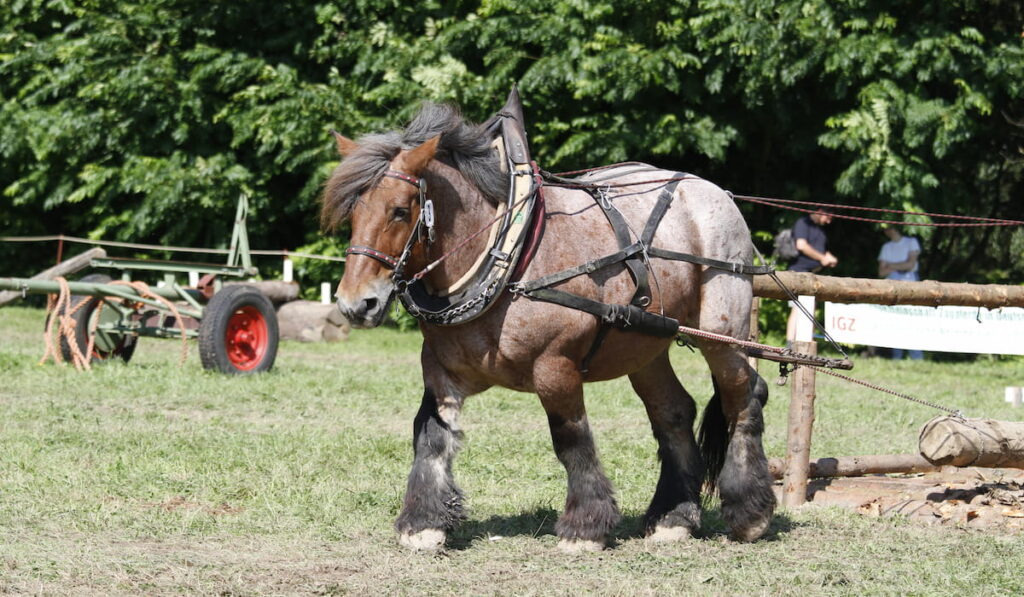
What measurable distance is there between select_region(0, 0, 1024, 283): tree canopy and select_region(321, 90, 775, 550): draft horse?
9360 mm

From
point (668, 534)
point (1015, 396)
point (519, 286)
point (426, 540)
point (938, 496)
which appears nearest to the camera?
point (519, 286)

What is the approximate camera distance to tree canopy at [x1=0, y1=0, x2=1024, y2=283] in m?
14.2

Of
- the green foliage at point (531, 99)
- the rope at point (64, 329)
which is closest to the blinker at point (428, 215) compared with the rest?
the rope at point (64, 329)

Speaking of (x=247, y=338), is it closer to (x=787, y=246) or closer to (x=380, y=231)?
(x=787, y=246)

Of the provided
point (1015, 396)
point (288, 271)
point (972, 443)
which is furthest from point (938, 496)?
point (288, 271)

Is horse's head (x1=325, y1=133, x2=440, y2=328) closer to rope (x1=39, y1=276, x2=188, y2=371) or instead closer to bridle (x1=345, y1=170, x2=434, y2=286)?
bridle (x1=345, y1=170, x2=434, y2=286)

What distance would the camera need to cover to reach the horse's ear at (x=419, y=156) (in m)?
4.80

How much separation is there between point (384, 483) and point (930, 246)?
12008 mm

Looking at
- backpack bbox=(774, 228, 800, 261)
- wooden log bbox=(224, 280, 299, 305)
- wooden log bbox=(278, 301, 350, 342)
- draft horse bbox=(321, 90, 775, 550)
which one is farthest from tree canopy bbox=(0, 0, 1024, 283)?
draft horse bbox=(321, 90, 775, 550)

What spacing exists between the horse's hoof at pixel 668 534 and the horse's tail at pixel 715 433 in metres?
0.50

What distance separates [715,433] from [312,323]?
34.9 feet

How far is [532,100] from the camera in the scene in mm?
16312

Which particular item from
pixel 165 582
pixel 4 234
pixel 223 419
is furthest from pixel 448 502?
pixel 4 234

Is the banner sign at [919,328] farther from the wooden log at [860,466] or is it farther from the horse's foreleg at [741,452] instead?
the horse's foreleg at [741,452]
